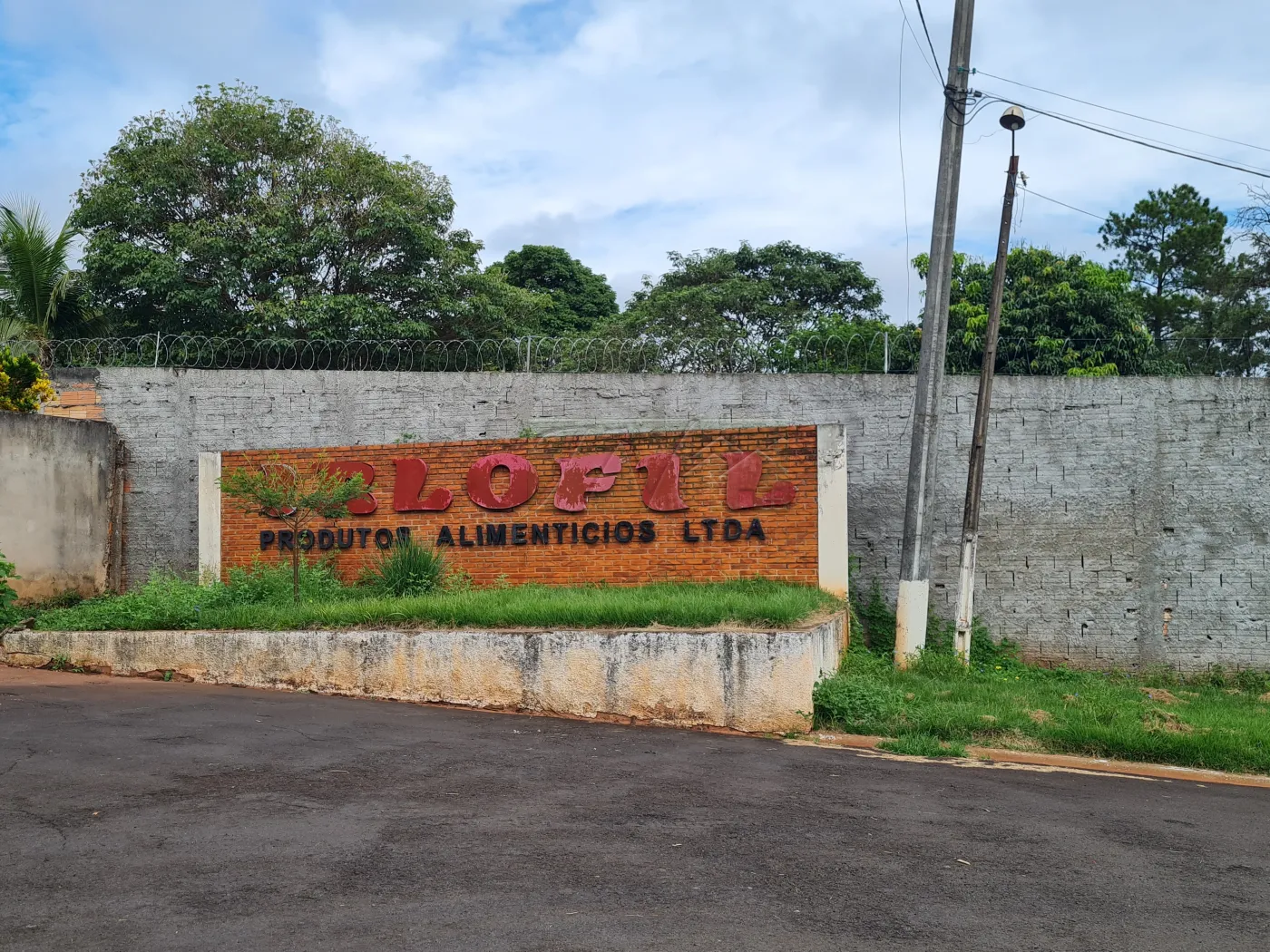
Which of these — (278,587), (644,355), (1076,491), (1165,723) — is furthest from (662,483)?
(1165,723)

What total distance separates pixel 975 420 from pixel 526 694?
5.32m

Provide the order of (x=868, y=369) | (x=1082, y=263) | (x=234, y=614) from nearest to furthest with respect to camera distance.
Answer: (x=234, y=614) → (x=868, y=369) → (x=1082, y=263)

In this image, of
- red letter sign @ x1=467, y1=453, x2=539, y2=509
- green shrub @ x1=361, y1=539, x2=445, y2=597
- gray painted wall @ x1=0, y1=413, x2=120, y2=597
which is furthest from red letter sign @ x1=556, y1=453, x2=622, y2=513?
gray painted wall @ x1=0, y1=413, x2=120, y2=597

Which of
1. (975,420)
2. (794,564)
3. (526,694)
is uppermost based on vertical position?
(975,420)

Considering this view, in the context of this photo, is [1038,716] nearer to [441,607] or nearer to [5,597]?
[441,607]

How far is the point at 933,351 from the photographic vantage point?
1045 centimetres

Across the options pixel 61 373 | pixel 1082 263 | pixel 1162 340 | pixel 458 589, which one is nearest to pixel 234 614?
pixel 458 589

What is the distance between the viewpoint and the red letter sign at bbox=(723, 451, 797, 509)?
35.1 ft

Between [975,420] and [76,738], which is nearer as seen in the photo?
[76,738]

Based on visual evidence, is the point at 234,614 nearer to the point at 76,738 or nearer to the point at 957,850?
the point at 76,738

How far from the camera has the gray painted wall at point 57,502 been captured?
12.2 meters

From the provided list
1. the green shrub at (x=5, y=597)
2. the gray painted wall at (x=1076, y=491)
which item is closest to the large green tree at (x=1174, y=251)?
the gray painted wall at (x=1076, y=491)

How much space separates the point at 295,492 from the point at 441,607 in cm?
250

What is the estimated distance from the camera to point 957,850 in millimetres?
5312
